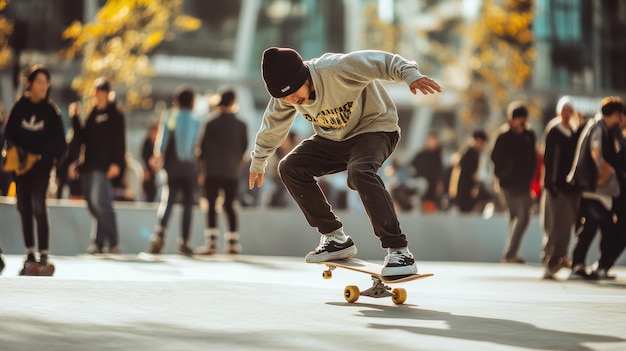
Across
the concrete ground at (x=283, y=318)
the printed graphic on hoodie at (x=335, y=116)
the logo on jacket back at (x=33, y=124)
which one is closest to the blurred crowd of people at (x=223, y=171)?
the logo on jacket back at (x=33, y=124)

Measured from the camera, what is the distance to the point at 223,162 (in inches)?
567

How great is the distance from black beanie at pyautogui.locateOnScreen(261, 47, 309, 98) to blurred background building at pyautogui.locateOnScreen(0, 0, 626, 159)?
27450 mm

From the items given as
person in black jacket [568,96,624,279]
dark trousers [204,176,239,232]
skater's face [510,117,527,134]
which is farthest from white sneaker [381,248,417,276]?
skater's face [510,117,527,134]

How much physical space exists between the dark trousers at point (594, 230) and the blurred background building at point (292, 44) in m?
22.5

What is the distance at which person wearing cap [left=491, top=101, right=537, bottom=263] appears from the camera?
1498 centimetres

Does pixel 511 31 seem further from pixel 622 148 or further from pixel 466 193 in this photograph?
pixel 622 148

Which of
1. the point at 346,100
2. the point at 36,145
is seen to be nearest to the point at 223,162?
the point at 36,145

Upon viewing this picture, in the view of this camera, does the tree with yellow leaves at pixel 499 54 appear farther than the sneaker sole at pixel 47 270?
Yes

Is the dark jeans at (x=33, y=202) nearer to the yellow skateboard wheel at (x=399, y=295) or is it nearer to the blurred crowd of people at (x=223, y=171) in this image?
the blurred crowd of people at (x=223, y=171)

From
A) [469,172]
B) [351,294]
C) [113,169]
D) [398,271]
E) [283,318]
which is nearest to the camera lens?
[283,318]

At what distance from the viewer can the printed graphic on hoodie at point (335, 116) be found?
7.25m

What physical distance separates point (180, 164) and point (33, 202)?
4.42 meters

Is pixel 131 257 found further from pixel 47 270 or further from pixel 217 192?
pixel 47 270

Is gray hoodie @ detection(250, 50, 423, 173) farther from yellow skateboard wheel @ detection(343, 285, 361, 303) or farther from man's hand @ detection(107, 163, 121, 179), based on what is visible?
man's hand @ detection(107, 163, 121, 179)
